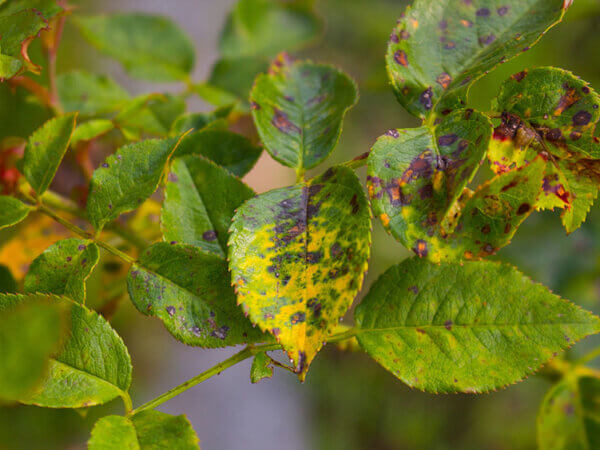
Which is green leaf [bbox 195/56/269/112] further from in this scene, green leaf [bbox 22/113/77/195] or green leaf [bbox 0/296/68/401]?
green leaf [bbox 0/296/68/401]

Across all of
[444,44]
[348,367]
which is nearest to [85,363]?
[444,44]

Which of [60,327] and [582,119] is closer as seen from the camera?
[60,327]

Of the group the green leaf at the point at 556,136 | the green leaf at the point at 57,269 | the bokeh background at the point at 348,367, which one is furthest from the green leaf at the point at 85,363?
the bokeh background at the point at 348,367

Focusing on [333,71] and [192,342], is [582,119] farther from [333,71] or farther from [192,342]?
[192,342]

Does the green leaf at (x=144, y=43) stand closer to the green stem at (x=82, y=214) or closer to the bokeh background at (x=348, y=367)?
the green stem at (x=82, y=214)

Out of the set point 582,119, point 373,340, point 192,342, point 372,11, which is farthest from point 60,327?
point 372,11

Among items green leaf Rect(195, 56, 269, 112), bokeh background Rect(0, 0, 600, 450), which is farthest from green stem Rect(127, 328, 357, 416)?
bokeh background Rect(0, 0, 600, 450)

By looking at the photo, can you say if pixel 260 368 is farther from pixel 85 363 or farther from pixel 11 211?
pixel 11 211
